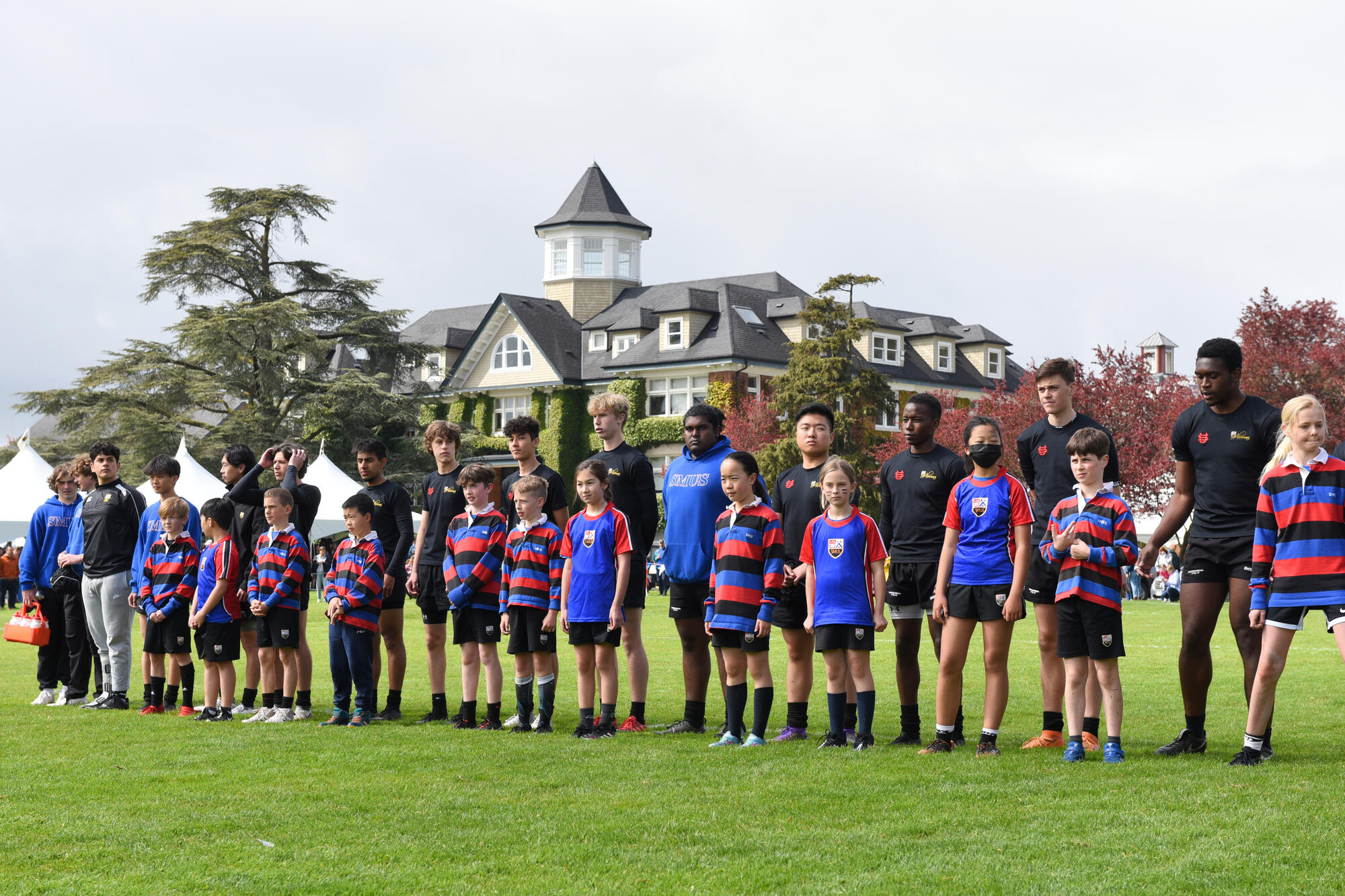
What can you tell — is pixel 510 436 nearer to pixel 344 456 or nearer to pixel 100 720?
pixel 100 720

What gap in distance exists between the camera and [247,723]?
9.40m

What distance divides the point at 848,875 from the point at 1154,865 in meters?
1.10

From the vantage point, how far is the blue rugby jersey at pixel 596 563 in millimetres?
8453

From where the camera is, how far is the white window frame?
62.5 m

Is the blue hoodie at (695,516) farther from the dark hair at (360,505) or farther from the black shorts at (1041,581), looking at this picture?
the dark hair at (360,505)

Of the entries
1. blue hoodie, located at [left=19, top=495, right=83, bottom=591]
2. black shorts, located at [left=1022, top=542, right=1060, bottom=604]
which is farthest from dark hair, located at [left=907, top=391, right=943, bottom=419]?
blue hoodie, located at [left=19, top=495, right=83, bottom=591]

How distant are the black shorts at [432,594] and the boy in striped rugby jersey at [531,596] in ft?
2.37

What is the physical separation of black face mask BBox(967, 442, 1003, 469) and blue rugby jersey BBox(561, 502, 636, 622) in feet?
7.52

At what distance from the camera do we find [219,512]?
33.3ft

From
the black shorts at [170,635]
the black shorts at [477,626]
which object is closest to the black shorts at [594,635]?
the black shorts at [477,626]

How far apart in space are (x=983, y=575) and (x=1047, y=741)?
1.13 meters

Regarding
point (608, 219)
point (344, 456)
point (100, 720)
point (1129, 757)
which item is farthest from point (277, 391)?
point (1129, 757)

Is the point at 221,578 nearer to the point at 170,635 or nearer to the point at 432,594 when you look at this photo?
the point at 170,635

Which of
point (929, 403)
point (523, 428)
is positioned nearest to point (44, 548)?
point (523, 428)
